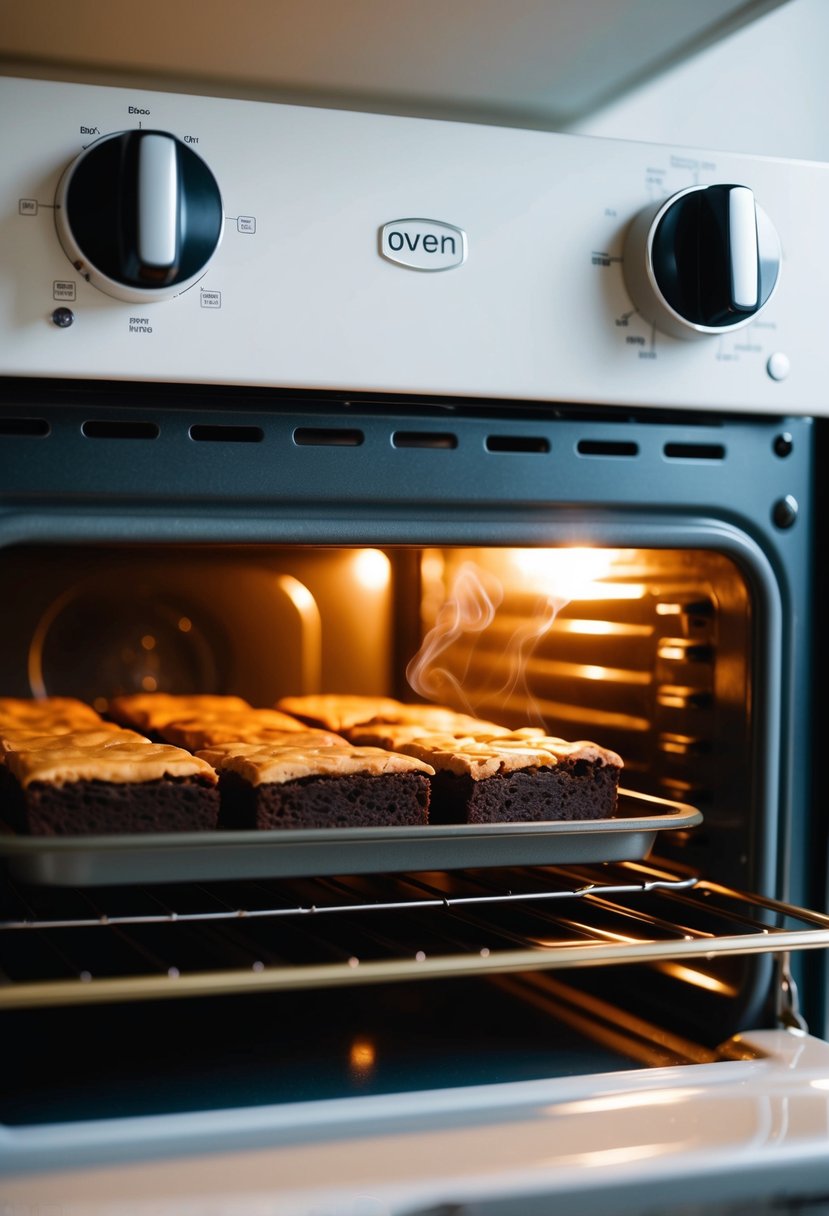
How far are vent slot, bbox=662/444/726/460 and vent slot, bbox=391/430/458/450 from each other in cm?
17

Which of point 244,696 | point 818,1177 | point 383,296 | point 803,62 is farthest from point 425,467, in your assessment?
point 803,62

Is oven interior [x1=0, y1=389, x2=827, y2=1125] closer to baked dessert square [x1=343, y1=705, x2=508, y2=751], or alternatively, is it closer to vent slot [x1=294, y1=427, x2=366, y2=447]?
vent slot [x1=294, y1=427, x2=366, y2=447]

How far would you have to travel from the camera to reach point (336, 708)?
130 centimetres

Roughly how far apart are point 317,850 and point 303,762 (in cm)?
9

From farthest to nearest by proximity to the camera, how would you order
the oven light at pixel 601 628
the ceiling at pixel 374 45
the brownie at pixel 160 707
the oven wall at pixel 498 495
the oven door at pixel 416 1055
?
the brownie at pixel 160 707, the oven light at pixel 601 628, the ceiling at pixel 374 45, the oven wall at pixel 498 495, the oven door at pixel 416 1055

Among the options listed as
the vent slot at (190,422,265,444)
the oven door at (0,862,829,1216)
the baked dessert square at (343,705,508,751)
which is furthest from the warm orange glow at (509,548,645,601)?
the vent slot at (190,422,265,444)

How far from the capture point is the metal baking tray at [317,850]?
2.55ft

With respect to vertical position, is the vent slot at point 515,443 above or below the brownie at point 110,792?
above

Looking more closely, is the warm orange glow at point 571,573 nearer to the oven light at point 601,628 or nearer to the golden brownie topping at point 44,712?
the oven light at point 601,628

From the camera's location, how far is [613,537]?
91 cm

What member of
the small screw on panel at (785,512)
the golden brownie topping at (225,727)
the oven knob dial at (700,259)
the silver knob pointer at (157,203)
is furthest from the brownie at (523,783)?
the silver knob pointer at (157,203)

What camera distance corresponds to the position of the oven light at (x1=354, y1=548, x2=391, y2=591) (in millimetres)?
1407

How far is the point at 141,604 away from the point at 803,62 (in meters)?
1.02

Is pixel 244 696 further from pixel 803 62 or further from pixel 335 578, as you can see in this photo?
pixel 803 62
